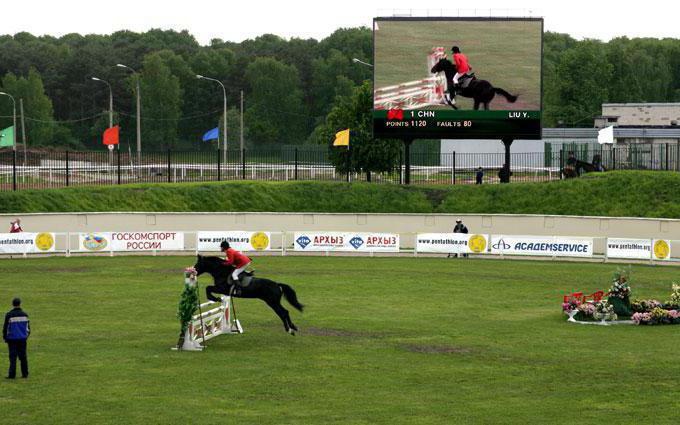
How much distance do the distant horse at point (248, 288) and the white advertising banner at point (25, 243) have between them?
22.9 meters

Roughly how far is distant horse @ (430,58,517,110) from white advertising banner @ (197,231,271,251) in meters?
12.9

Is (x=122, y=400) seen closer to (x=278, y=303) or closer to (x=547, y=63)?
(x=278, y=303)

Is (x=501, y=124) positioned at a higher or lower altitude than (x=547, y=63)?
lower

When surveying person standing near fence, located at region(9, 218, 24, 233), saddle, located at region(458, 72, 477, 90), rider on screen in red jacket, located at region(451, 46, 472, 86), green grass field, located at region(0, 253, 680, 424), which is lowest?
green grass field, located at region(0, 253, 680, 424)

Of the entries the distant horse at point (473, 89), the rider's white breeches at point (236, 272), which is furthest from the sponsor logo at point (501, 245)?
the rider's white breeches at point (236, 272)

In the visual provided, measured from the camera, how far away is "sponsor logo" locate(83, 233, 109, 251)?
1956 inches

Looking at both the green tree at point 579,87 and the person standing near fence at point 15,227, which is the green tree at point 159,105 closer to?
the green tree at point 579,87

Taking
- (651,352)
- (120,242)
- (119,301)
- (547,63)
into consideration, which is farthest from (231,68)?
(651,352)

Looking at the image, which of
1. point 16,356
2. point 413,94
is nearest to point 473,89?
point 413,94

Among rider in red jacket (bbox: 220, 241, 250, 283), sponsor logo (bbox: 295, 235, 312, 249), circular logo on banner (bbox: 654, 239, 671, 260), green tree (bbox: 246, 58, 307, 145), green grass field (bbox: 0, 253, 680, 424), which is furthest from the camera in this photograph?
green tree (bbox: 246, 58, 307, 145)

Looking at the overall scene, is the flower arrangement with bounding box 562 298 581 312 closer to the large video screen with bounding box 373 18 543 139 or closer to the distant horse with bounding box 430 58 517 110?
the large video screen with bounding box 373 18 543 139

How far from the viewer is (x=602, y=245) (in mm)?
50688

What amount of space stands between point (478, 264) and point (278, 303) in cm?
2060

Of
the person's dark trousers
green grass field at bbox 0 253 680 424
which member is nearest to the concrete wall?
green grass field at bbox 0 253 680 424
